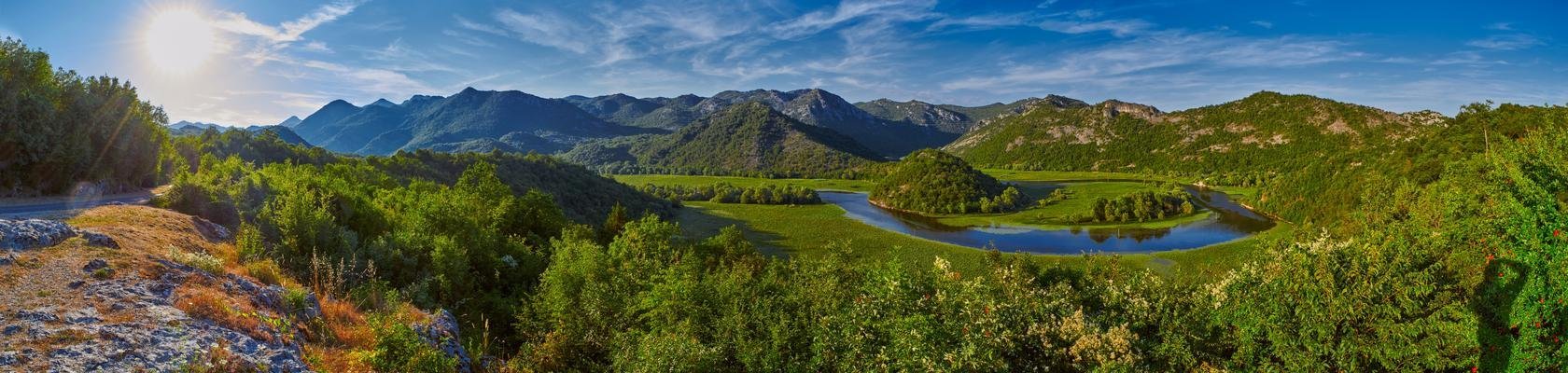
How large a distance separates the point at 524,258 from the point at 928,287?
17375 mm

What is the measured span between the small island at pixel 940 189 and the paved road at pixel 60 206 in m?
92.3

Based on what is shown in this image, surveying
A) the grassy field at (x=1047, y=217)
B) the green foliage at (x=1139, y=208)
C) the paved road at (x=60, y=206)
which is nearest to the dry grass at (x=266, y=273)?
the paved road at (x=60, y=206)

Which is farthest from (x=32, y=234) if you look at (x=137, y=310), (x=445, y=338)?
(x=445, y=338)

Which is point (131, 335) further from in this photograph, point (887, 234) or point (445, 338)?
point (887, 234)

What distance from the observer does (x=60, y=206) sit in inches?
653

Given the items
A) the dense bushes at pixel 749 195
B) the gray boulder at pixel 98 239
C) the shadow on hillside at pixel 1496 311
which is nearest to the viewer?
the shadow on hillside at pixel 1496 311

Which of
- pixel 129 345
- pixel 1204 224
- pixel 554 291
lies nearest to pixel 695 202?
pixel 1204 224

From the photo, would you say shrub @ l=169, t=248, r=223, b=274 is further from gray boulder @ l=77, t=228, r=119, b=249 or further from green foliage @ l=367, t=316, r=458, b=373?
green foliage @ l=367, t=316, r=458, b=373

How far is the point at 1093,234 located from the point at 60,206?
268 ft

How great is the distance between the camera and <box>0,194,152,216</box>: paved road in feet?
51.6

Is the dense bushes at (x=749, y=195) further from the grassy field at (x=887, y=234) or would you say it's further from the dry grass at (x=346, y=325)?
the dry grass at (x=346, y=325)

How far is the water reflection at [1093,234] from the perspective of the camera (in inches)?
2552

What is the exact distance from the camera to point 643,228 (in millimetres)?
29641

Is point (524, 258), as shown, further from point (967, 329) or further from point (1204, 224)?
point (1204, 224)
